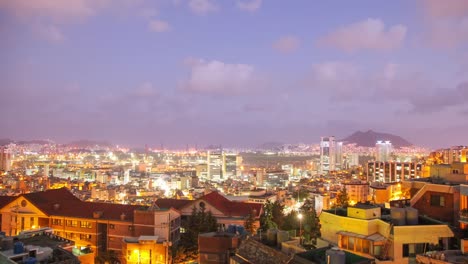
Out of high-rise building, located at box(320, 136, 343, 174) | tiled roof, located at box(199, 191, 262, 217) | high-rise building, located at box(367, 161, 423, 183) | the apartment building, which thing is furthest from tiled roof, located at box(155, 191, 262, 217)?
high-rise building, located at box(320, 136, 343, 174)

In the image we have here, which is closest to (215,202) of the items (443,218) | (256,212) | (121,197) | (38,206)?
(256,212)

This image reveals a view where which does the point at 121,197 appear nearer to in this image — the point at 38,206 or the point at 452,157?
the point at 38,206

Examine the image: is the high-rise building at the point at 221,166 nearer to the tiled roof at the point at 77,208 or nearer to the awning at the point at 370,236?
the tiled roof at the point at 77,208

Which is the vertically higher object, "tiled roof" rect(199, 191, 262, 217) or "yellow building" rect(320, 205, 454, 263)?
"yellow building" rect(320, 205, 454, 263)

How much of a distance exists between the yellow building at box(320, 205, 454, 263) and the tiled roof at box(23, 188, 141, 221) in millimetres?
9459

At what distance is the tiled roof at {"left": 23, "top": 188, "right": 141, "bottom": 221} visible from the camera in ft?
55.9

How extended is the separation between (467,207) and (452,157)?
139 feet

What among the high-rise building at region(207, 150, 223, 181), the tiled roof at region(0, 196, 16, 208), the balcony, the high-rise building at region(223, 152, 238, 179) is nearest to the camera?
the balcony

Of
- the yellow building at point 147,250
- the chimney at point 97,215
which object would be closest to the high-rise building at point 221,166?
the chimney at point 97,215

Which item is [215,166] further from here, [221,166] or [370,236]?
[370,236]

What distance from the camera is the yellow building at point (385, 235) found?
899 cm

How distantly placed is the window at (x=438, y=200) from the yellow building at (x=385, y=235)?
2198 millimetres

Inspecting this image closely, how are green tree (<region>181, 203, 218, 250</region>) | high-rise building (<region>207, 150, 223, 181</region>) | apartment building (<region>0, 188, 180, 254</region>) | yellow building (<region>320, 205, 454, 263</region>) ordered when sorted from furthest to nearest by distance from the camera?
high-rise building (<region>207, 150, 223, 181</region>) → apartment building (<region>0, 188, 180, 254</region>) → green tree (<region>181, 203, 218, 250</region>) → yellow building (<region>320, 205, 454, 263</region>)

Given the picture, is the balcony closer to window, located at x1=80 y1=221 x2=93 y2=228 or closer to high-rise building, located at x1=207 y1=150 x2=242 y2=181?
window, located at x1=80 y1=221 x2=93 y2=228
